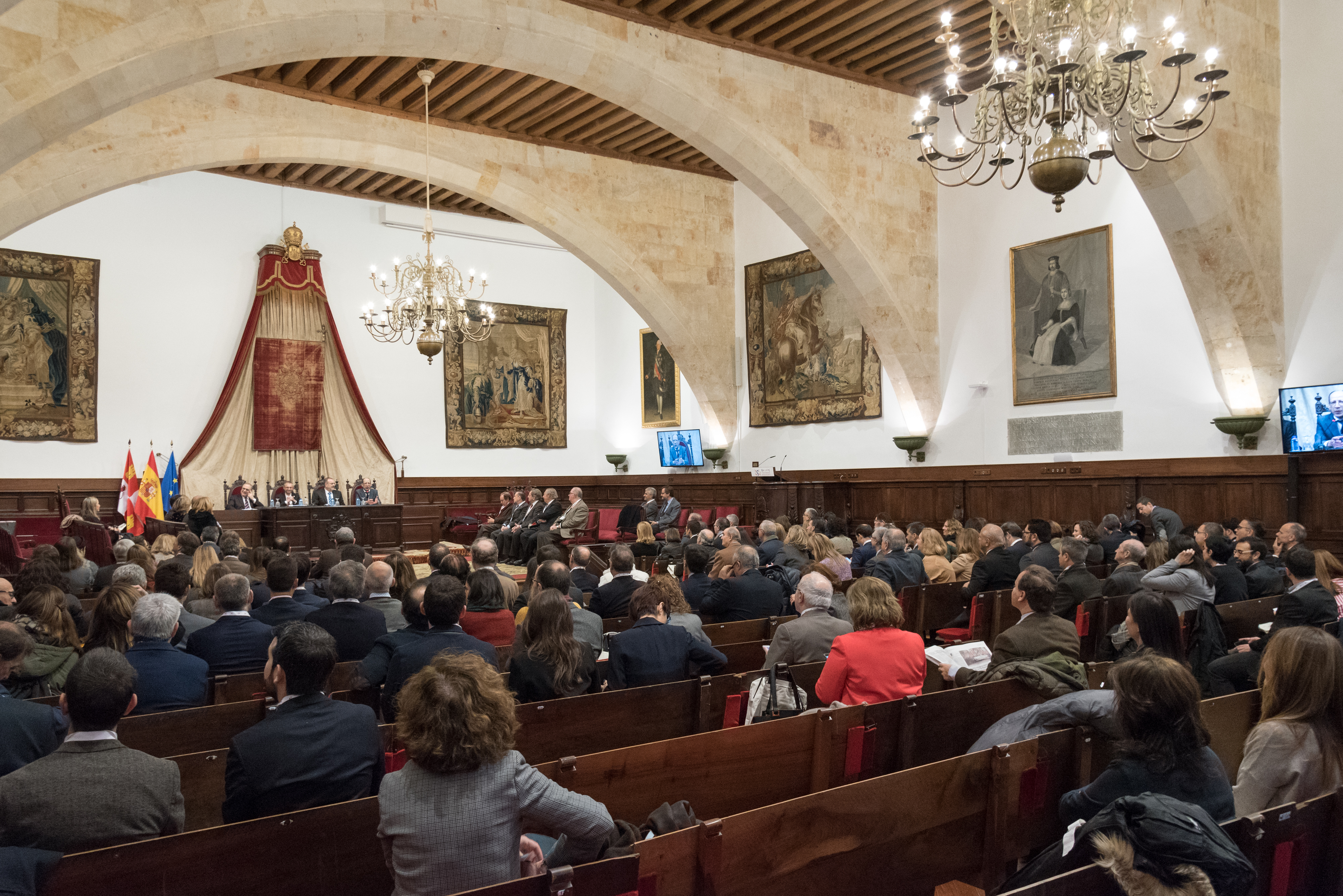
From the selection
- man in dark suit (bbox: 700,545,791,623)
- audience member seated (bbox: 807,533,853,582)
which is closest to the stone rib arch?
audience member seated (bbox: 807,533,853,582)

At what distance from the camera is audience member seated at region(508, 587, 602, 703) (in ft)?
11.0

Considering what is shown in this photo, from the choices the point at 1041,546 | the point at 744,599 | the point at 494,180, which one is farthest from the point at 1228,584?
the point at 494,180

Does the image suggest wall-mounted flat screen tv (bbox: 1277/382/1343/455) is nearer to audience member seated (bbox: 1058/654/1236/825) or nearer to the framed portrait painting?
audience member seated (bbox: 1058/654/1236/825)

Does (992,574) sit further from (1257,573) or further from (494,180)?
(494,180)

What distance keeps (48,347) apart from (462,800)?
13.5m

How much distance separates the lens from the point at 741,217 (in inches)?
573

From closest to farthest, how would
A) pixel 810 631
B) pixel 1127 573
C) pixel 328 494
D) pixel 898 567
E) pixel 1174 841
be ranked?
pixel 1174 841 < pixel 810 631 < pixel 1127 573 < pixel 898 567 < pixel 328 494

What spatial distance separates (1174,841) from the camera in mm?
1476

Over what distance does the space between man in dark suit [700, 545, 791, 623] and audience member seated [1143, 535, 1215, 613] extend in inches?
80.9

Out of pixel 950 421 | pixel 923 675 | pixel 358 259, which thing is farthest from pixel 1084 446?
pixel 358 259

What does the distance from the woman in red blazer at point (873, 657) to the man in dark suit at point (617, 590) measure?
1954mm

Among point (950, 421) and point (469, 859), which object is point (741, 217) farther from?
point (469, 859)

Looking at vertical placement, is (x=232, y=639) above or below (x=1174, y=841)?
below

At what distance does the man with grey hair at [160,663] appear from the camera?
3396 mm
